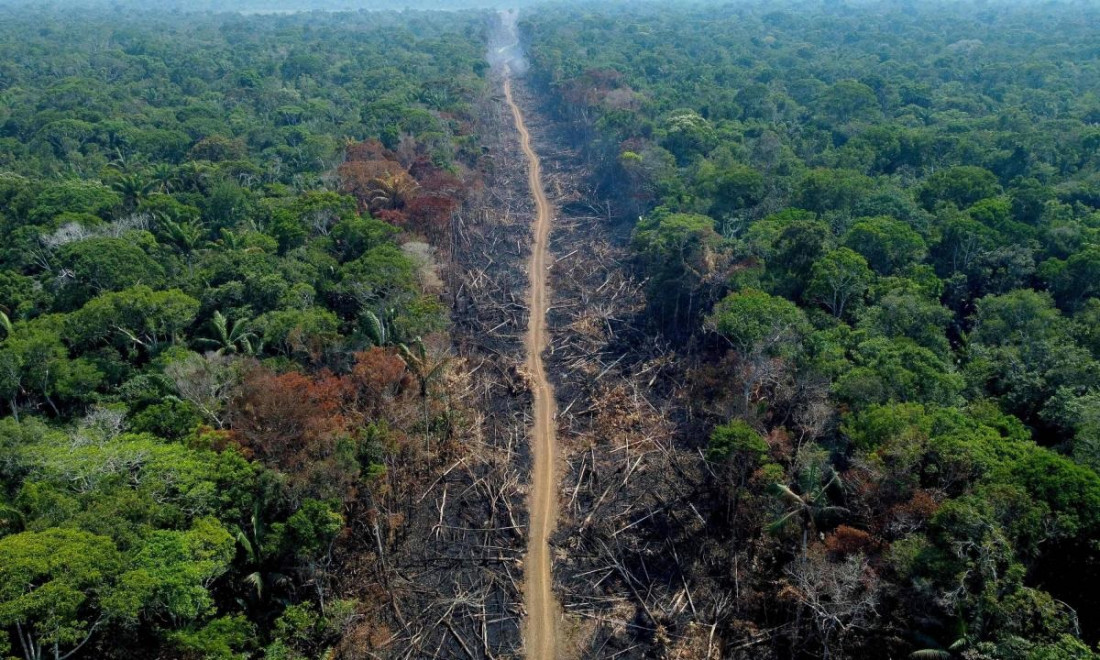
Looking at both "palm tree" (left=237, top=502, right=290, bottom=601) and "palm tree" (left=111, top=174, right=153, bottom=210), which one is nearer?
"palm tree" (left=237, top=502, right=290, bottom=601)

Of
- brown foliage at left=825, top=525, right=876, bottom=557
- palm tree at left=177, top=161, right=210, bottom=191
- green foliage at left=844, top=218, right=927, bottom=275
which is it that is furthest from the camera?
palm tree at left=177, top=161, right=210, bottom=191

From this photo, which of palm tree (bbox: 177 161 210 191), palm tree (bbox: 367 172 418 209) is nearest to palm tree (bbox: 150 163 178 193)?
palm tree (bbox: 177 161 210 191)

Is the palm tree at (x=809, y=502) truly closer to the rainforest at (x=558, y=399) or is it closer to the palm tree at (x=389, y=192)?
the rainforest at (x=558, y=399)

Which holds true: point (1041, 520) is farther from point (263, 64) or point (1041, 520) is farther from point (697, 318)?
point (263, 64)

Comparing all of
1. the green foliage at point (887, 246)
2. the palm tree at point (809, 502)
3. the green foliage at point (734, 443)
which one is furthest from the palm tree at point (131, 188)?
the green foliage at point (887, 246)

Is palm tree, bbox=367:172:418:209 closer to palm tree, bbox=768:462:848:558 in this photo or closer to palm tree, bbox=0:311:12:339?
palm tree, bbox=0:311:12:339

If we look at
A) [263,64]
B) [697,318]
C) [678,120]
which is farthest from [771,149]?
[263,64]
